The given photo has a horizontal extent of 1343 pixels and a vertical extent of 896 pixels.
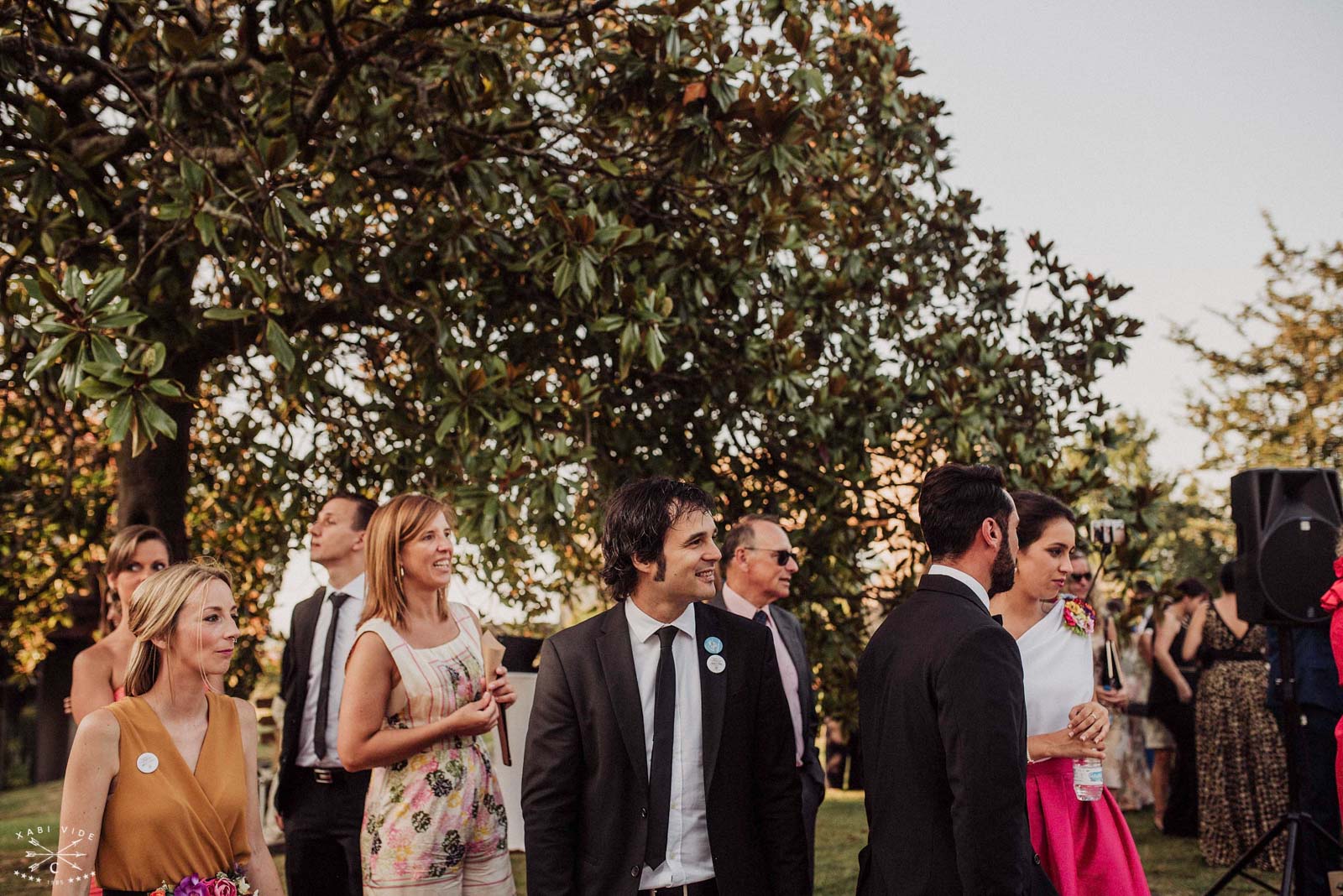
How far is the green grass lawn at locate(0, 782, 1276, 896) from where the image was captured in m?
7.63

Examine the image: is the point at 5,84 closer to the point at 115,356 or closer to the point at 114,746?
the point at 115,356

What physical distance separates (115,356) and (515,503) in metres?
1.90

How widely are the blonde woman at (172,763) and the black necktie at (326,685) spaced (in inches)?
48.5

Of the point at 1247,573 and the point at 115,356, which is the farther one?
the point at 1247,573

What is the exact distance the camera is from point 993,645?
2.71 meters

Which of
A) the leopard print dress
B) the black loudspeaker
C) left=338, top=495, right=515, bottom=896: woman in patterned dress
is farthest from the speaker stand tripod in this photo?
left=338, top=495, right=515, bottom=896: woman in patterned dress

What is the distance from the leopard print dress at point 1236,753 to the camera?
7988 mm

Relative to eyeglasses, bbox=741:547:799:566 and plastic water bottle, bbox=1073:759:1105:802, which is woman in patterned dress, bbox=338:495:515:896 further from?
plastic water bottle, bbox=1073:759:1105:802

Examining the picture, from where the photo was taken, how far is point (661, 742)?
9.64 feet

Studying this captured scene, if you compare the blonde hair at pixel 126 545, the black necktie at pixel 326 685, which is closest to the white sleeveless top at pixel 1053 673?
the black necktie at pixel 326 685

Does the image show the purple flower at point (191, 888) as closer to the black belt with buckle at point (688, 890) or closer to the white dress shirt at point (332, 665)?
the black belt with buckle at point (688, 890)

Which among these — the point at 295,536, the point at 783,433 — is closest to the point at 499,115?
the point at 783,433

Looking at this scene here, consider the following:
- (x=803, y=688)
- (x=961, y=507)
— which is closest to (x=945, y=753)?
(x=961, y=507)

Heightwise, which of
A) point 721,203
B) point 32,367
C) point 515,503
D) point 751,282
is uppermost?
point 721,203
